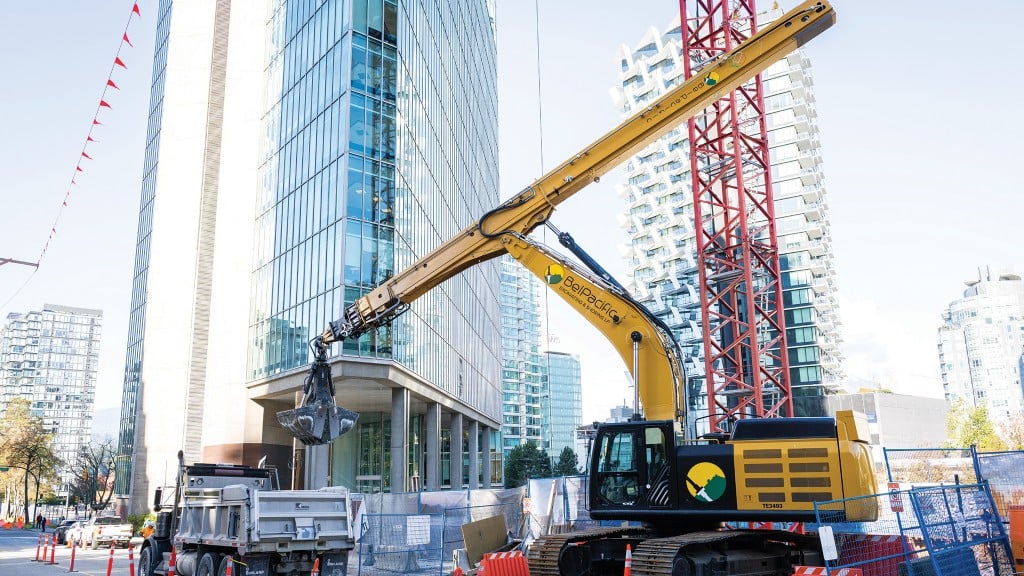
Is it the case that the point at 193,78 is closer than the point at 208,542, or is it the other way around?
the point at 208,542

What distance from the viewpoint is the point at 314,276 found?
3819 centimetres

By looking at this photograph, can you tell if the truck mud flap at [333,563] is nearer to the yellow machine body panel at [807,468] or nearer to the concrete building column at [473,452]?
the yellow machine body panel at [807,468]

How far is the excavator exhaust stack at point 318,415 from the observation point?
17.2m

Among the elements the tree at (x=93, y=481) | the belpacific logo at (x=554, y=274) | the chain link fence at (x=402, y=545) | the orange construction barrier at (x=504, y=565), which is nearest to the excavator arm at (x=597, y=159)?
the belpacific logo at (x=554, y=274)

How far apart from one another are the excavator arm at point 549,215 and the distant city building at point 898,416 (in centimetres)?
7240

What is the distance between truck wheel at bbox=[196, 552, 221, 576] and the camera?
1418cm

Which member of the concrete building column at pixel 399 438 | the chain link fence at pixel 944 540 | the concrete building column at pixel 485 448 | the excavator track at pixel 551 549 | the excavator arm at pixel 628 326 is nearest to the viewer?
the excavator track at pixel 551 549

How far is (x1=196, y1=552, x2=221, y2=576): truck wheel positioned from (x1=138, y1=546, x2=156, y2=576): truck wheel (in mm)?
3017

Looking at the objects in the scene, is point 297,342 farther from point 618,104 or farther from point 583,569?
point 618,104

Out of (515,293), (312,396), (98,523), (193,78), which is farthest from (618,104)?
(312,396)

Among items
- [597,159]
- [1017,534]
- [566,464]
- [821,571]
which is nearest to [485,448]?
[566,464]

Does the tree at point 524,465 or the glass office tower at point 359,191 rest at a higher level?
the glass office tower at point 359,191

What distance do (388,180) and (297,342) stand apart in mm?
9306

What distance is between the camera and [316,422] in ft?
56.5
